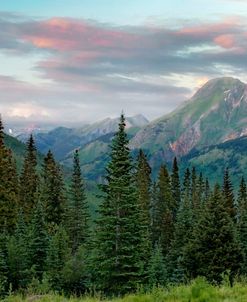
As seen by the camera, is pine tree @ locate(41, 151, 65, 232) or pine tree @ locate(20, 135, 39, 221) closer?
pine tree @ locate(41, 151, 65, 232)

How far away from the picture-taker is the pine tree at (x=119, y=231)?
125 ft

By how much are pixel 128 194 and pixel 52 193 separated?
25327mm

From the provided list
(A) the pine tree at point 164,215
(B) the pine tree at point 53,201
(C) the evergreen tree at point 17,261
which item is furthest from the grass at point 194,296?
(A) the pine tree at point 164,215

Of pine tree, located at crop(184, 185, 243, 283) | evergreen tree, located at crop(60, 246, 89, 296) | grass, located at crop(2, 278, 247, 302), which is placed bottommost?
evergreen tree, located at crop(60, 246, 89, 296)

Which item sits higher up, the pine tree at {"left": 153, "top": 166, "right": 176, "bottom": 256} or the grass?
the grass

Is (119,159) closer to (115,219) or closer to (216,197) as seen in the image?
(115,219)

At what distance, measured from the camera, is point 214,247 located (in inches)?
1986

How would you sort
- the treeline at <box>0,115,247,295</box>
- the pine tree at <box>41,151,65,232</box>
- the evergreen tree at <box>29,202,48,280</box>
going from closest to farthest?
the treeline at <box>0,115,247,295</box>, the evergreen tree at <box>29,202,48,280</box>, the pine tree at <box>41,151,65,232</box>

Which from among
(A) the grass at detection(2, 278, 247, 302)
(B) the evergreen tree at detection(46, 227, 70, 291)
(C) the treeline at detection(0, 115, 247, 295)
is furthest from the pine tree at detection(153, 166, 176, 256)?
(A) the grass at detection(2, 278, 247, 302)

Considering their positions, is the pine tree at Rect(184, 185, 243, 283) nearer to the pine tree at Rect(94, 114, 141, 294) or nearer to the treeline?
the treeline

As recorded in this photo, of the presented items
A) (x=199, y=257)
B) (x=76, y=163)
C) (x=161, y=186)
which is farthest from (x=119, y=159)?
(x=161, y=186)

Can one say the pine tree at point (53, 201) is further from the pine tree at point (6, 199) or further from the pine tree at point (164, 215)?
the pine tree at point (164, 215)

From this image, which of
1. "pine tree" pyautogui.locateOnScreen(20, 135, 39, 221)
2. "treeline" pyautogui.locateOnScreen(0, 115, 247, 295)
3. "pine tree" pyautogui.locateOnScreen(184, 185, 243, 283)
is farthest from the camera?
"pine tree" pyautogui.locateOnScreen(20, 135, 39, 221)

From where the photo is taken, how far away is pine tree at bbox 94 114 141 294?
38.0 metres
